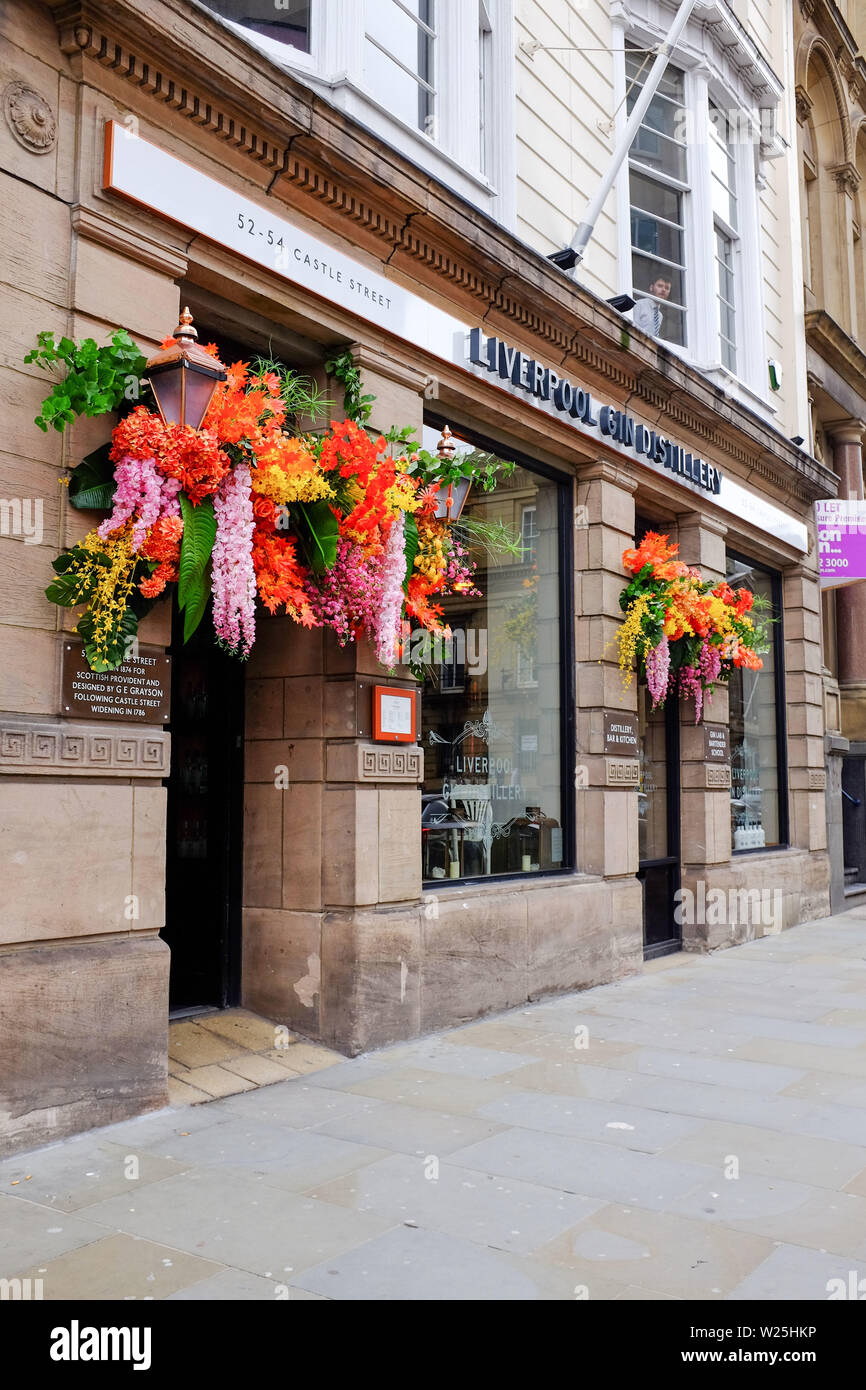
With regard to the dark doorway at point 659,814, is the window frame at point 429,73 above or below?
above

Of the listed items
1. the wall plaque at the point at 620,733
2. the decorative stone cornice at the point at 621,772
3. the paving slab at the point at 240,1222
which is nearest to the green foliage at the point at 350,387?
the wall plaque at the point at 620,733

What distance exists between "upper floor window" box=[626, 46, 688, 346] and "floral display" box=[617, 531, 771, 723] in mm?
2586

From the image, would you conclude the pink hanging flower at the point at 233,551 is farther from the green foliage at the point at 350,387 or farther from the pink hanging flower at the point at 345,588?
the green foliage at the point at 350,387

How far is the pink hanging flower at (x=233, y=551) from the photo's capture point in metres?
5.87

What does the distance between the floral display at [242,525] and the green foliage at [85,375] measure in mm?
125

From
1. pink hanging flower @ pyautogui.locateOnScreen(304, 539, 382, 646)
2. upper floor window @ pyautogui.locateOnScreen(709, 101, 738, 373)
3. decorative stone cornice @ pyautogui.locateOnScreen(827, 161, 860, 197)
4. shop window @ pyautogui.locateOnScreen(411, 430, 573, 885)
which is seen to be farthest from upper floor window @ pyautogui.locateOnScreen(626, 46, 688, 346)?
decorative stone cornice @ pyautogui.locateOnScreen(827, 161, 860, 197)

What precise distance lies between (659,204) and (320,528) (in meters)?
8.42

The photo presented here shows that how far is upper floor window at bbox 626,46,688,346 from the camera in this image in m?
12.4

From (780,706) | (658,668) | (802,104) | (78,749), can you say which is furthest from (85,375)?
(802,104)

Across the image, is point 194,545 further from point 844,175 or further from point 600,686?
point 844,175

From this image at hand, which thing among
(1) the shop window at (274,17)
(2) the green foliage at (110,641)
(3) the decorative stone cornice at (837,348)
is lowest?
(2) the green foliage at (110,641)

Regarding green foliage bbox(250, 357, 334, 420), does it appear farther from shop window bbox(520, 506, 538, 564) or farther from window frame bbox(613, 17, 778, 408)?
window frame bbox(613, 17, 778, 408)

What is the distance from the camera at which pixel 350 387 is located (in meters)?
7.69

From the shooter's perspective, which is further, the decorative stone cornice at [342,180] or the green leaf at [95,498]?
the decorative stone cornice at [342,180]
